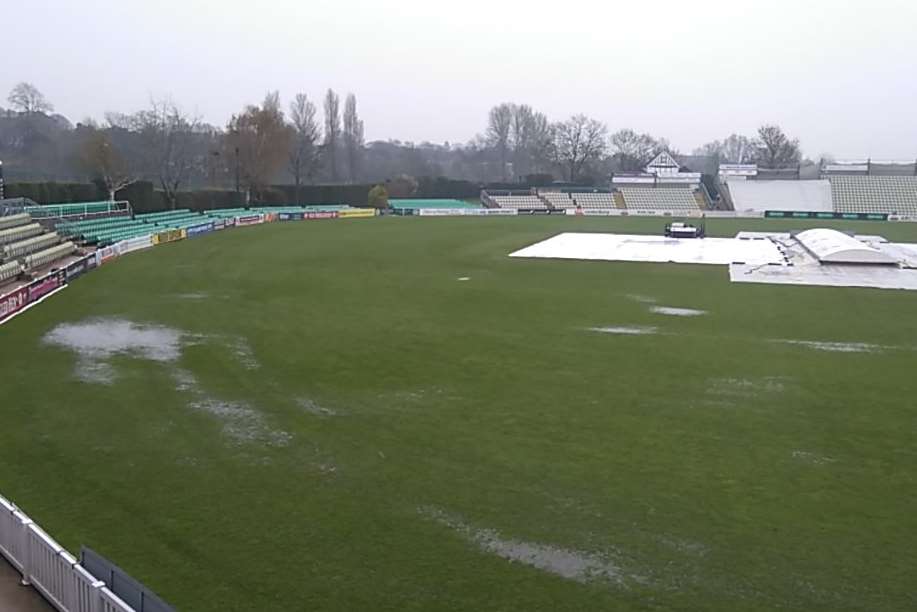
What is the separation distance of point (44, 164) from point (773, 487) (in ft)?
298

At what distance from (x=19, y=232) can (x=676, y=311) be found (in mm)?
32419

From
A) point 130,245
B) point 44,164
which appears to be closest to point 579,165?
point 44,164

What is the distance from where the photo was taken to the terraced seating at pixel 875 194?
86.9 m

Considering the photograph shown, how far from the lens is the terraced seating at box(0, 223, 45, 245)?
3672 cm

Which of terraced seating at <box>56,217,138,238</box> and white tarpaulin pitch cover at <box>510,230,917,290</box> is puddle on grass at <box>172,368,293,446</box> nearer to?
white tarpaulin pitch cover at <box>510,230,917,290</box>

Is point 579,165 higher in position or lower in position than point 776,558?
higher

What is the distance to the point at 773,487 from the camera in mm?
11141

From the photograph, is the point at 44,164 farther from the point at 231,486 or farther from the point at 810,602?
the point at 810,602

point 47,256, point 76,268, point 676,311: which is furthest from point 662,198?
point 76,268

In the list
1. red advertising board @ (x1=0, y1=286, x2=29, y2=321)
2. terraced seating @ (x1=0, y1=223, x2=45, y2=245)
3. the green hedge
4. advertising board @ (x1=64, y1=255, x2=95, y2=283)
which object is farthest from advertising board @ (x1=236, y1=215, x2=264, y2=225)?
red advertising board @ (x1=0, y1=286, x2=29, y2=321)

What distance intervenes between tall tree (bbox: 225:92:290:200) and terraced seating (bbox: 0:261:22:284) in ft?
163

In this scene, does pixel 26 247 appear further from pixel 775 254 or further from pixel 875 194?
pixel 875 194

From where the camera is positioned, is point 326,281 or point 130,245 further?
point 130,245

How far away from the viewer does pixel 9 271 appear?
31.0 m
